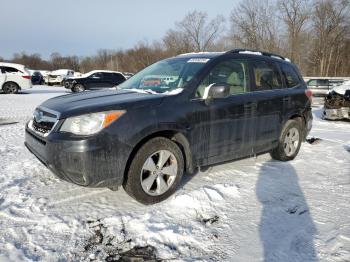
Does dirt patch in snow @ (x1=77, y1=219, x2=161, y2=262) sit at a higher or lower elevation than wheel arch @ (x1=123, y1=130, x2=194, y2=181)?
lower

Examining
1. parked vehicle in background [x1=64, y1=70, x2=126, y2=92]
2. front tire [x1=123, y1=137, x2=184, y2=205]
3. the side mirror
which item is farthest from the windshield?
parked vehicle in background [x1=64, y1=70, x2=126, y2=92]

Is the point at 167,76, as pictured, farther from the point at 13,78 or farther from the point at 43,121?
the point at 13,78

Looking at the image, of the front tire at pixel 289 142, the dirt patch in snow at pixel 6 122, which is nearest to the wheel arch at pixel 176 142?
the front tire at pixel 289 142

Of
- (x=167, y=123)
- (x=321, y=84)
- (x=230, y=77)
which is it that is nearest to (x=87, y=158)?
(x=167, y=123)

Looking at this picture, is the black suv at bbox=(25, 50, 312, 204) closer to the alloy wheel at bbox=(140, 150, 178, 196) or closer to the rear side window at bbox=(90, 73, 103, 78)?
the alloy wheel at bbox=(140, 150, 178, 196)

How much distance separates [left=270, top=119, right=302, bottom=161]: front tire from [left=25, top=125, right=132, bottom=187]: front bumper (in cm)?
298

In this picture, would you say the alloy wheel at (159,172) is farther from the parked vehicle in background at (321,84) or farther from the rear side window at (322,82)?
the rear side window at (322,82)

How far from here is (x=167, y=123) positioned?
12.1ft

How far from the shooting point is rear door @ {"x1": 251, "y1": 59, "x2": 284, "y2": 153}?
4.84m

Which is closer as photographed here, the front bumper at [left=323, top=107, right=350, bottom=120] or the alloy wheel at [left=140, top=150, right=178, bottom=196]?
the alloy wheel at [left=140, top=150, right=178, bottom=196]

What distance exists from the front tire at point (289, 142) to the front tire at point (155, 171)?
224 cm

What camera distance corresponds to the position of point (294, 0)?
45.9 metres

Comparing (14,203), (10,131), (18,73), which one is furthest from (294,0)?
(14,203)

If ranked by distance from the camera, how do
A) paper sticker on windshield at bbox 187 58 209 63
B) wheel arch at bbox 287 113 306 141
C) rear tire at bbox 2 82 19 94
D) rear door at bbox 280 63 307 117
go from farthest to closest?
rear tire at bbox 2 82 19 94 < wheel arch at bbox 287 113 306 141 < rear door at bbox 280 63 307 117 < paper sticker on windshield at bbox 187 58 209 63
